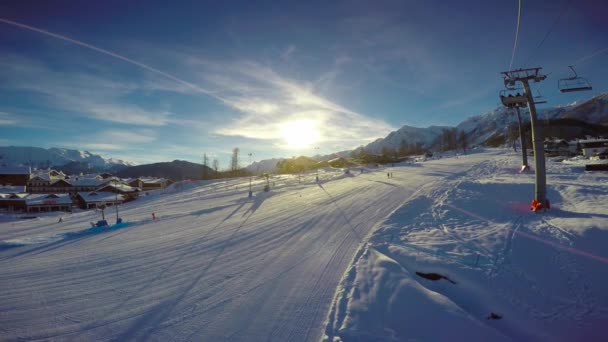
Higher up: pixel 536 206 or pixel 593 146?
pixel 593 146

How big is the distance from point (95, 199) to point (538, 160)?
249 ft

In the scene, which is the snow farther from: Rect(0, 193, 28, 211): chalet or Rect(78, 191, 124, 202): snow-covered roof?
Rect(0, 193, 28, 211): chalet

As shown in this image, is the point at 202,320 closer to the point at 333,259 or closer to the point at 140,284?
the point at 140,284

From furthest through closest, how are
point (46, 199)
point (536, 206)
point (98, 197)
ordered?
1. point (98, 197)
2. point (46, 199)
3. point (536, 206)

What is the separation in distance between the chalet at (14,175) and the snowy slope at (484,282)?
10503 cm

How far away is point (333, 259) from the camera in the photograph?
30.1 feet

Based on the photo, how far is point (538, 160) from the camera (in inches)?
520

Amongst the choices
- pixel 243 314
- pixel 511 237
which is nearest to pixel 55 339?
pixel 243 314

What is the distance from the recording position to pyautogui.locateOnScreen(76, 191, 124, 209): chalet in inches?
2212

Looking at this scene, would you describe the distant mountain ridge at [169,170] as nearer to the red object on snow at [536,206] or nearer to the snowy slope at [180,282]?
the snowy slope at [180,282]

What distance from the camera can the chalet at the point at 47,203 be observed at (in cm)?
5203

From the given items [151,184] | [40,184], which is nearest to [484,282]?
[151,184]

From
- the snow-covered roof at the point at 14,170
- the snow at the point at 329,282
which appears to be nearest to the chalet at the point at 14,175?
the snow-covered roof at the point at 14,170

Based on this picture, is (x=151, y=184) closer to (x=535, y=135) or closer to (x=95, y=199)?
(x=95, y=199)
